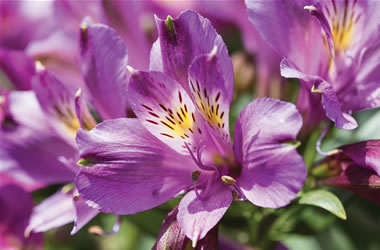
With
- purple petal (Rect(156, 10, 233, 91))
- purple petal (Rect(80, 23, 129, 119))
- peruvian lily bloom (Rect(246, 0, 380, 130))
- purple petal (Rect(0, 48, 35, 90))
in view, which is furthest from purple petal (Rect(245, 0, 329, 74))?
A: purple petal (Rect(0, 48, 35, 90))

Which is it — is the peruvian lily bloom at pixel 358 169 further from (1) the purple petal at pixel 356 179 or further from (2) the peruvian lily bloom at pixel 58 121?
(2) the peruvian lily bloom at pixel 58 121

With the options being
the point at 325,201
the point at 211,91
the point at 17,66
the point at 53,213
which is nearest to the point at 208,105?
the point at 211,91

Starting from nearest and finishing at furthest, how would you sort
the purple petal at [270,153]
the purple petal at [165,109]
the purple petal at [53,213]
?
the purple petal at [270,153] < the purple petal at [165,109] < the purple petal at [53,213]

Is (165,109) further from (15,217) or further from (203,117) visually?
(15,217)

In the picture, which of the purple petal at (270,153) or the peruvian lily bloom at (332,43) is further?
the peruvian lily bloom at (332,43)

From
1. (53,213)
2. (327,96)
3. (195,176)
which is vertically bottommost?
(53,213)

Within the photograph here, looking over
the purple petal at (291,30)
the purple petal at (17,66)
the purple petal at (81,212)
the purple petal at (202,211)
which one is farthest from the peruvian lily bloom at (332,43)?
the purple petal at (17,66)

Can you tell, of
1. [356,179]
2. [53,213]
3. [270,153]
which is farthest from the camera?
[53,213]
